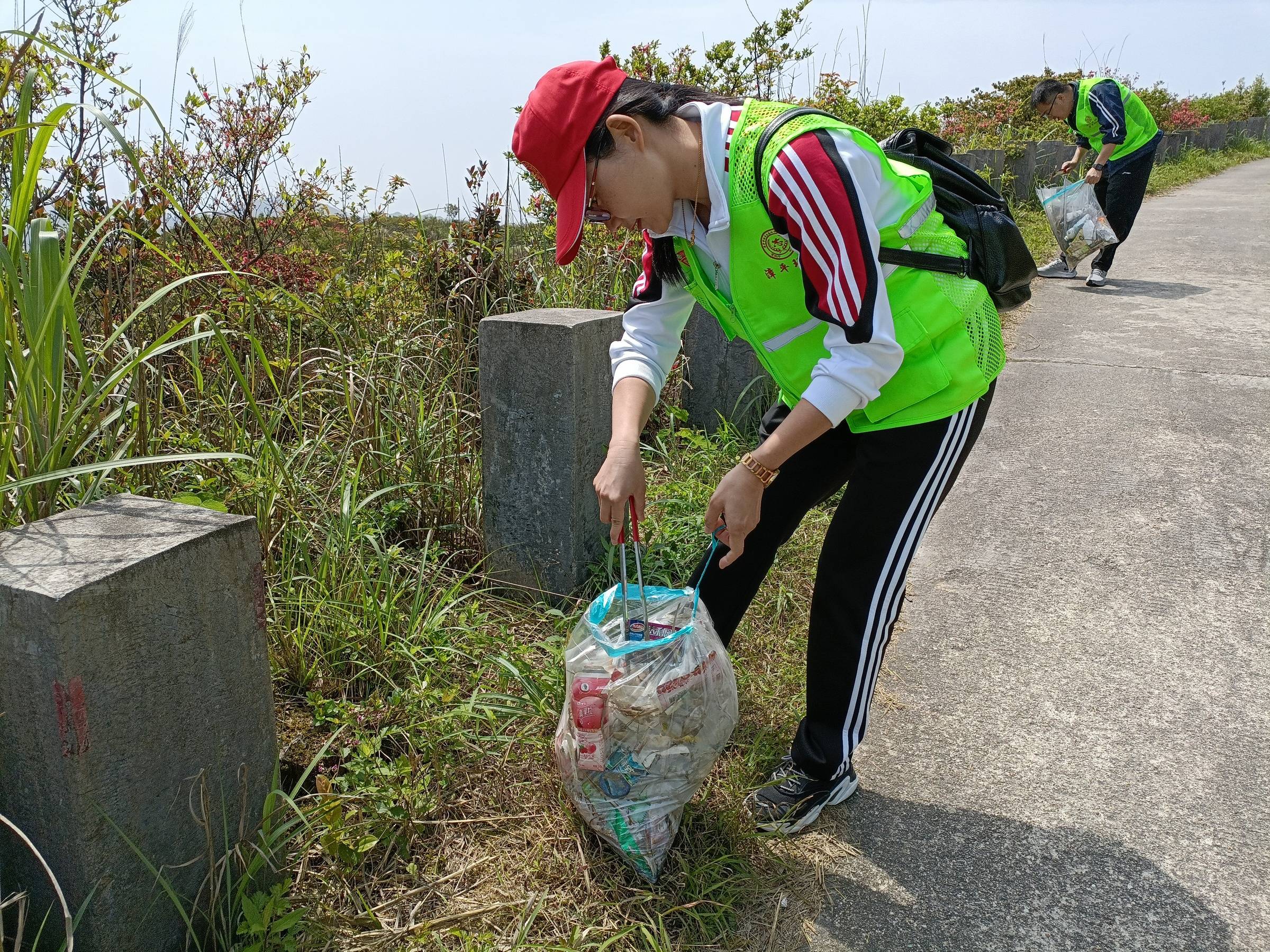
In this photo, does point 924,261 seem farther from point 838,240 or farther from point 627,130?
point 627,130

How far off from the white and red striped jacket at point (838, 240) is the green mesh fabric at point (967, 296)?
100 mm

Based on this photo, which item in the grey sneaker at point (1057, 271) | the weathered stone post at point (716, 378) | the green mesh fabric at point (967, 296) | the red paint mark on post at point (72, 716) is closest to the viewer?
the red paint mark on post at point (72, 716)

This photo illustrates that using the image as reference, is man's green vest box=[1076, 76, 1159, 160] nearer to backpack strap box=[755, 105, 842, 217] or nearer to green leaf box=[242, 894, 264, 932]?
backpack strap box=[755, 105, 842, 217]

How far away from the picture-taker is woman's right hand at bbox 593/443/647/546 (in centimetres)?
196

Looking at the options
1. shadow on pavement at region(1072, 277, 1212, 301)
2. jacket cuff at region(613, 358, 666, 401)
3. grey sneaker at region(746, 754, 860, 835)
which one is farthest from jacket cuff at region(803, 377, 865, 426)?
shadow on pavement at region(1072, 277, 1212, 301)

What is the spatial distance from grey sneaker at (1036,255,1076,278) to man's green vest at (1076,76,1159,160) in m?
0.96

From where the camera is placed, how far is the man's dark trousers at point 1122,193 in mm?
7586

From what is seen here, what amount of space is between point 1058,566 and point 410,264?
299cm

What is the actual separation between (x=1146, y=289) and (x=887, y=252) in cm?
676

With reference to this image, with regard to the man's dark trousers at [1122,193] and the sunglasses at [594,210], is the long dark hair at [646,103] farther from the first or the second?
the man's dark trousers at [1122,193]

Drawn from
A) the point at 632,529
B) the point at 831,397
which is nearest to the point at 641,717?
the point at 632,529

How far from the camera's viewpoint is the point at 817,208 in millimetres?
1702

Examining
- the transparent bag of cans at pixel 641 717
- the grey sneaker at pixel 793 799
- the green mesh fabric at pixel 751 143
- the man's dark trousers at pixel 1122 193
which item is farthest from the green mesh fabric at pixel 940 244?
the man's dark trousers at pixel 1122 193

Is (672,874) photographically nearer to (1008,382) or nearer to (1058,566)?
(1058,566)
